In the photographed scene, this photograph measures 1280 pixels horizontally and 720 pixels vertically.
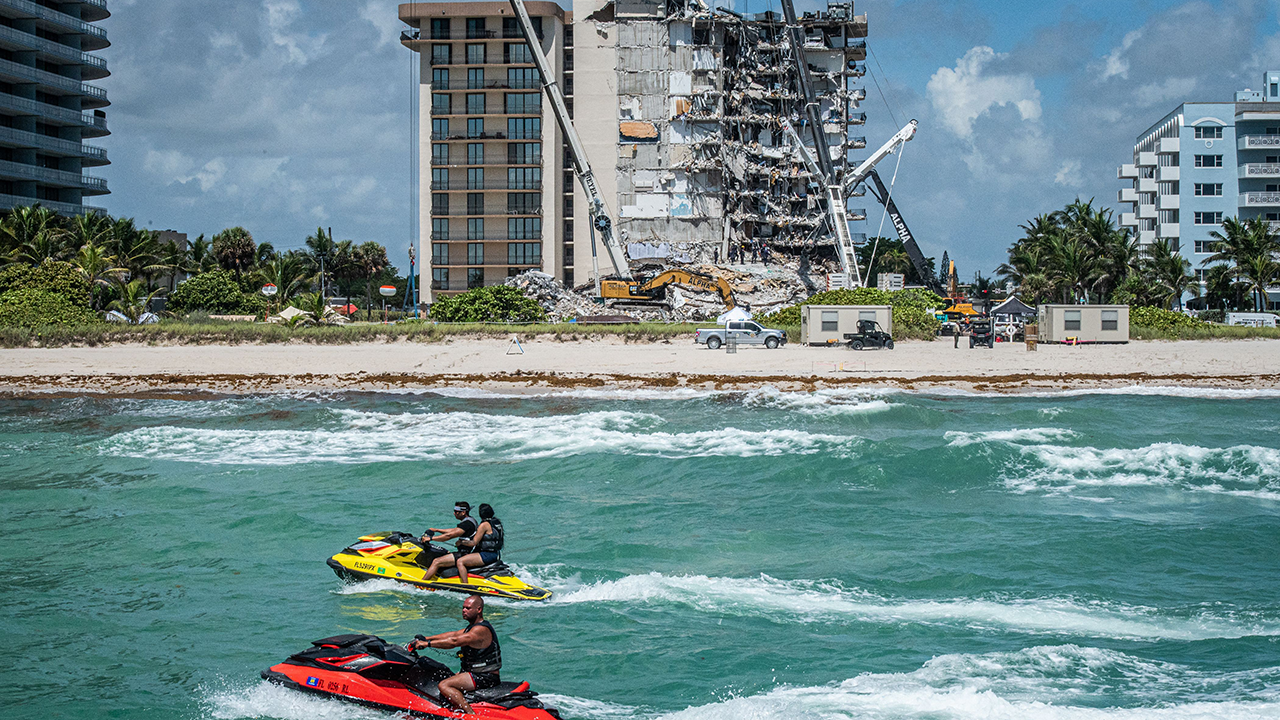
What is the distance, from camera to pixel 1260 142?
235 ft

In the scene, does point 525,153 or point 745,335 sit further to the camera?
point 525,153

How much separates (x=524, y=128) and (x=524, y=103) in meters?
1.85

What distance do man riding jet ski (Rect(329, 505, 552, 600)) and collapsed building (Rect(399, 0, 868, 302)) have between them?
194ft

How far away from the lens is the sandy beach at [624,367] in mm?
35875

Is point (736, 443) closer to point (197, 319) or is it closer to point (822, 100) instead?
point (197, 319)

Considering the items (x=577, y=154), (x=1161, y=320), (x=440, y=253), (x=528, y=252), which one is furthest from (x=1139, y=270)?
(x=440, y=253)

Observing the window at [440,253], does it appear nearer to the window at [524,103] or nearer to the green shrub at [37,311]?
the window at [524,103]

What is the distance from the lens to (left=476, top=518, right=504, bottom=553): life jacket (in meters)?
13.7

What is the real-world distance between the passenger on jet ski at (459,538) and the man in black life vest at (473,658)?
160 inches

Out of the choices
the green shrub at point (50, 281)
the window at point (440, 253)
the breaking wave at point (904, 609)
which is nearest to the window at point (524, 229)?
the window at point (440, 253)

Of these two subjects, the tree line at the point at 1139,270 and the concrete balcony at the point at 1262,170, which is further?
the concrete balcony at the point at 1262,170

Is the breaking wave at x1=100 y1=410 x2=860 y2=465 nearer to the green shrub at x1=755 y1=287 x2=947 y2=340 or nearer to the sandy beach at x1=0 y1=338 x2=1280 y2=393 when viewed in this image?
the sandy beach at x1=0 y1=338 x2=1280 y2=393

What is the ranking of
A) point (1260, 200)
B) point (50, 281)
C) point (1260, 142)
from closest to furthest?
1. point (50, 281)
2. point (1260, 142)
3. point (1260, 200)

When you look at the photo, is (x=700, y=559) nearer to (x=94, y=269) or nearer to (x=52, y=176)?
(x=94, y=269)
